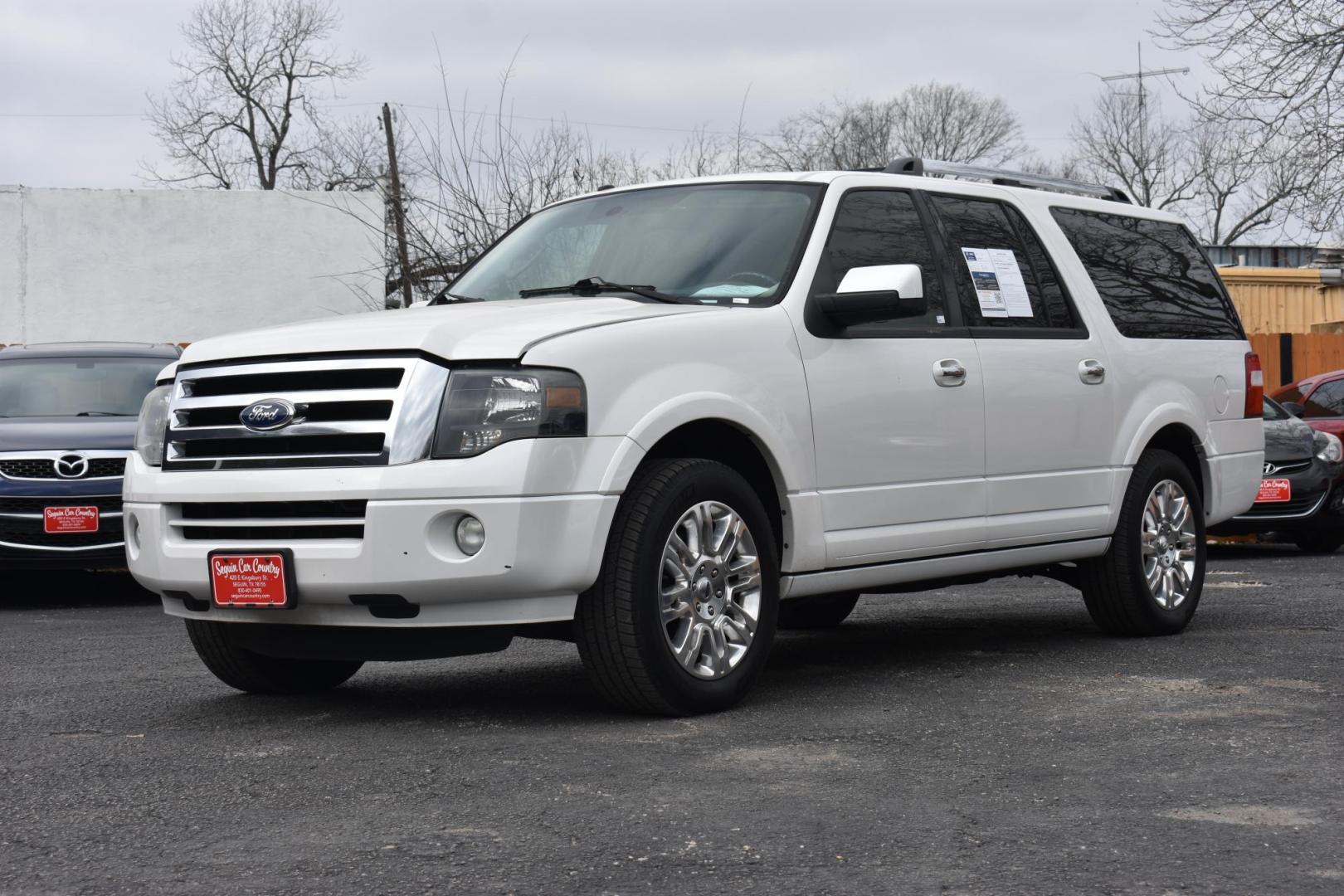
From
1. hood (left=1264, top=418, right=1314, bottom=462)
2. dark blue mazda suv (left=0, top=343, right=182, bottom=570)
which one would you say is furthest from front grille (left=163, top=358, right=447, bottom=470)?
hood (left=1264, top=418, right=1314, bottom=462)

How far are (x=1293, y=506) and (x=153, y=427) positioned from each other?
32.0 feet

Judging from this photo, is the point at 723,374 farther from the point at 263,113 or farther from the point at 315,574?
the point at 263,113

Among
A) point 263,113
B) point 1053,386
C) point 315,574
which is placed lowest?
point 315,574

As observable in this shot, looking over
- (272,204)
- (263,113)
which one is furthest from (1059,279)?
(263,113)

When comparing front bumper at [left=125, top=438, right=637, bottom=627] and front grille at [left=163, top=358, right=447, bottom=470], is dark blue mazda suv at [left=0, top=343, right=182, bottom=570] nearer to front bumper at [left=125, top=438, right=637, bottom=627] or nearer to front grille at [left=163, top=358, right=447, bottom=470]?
front grille at [left=163, top=358, right=447, bottom=470]

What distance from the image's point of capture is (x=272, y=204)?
3180 cm

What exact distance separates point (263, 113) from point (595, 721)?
54.3 meters

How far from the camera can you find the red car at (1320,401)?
47.1ft

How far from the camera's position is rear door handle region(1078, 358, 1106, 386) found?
7398mm

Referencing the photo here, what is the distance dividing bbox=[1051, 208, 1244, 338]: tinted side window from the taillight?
164mm

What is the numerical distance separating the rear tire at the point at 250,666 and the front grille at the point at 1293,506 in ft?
28.8

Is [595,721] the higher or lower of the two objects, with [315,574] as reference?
lower

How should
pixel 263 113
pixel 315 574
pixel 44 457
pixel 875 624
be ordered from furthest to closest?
pixel 263 113 < pixel 44 457 < pixel 875 624 < pixel 315 574

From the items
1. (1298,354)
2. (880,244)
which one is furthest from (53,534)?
(1298,354)
